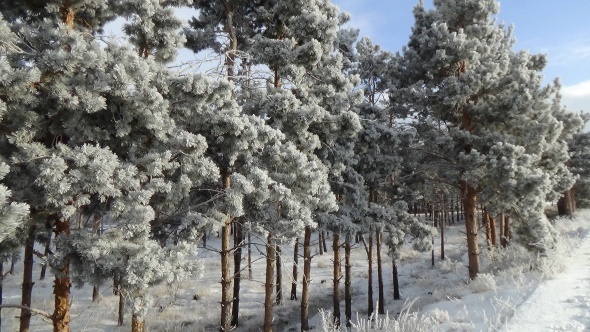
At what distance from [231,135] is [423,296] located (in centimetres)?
1637

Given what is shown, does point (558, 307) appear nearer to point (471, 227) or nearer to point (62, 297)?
point (471, 227)

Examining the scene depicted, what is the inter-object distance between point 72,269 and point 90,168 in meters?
1.79

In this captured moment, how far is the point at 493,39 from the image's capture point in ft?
50.0

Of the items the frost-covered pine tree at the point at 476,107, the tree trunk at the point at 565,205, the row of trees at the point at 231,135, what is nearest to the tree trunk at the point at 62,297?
the row of trees at the point at 231,135

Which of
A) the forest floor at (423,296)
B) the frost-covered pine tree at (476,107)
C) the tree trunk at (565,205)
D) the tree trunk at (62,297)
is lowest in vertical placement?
the forest floor at (423,296)

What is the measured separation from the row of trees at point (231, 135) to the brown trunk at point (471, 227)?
6cm

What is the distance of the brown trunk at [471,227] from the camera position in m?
13.6

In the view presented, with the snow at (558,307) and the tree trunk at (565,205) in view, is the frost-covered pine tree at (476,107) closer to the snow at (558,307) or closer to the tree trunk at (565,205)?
the snow at (558,307)

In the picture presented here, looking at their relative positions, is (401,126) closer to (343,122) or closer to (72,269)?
(343,122)

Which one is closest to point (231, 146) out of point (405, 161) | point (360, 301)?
point (405, 161)

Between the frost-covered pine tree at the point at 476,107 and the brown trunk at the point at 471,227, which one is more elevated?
the frost-covered pine tree at the point at 476,107

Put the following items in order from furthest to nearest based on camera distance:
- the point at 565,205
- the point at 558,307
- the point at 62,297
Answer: the point at 565,205, the point at 558,307, the point at 62,297

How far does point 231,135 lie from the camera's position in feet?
26.7

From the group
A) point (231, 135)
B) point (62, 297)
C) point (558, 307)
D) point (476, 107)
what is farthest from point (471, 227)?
point (62, 297)
